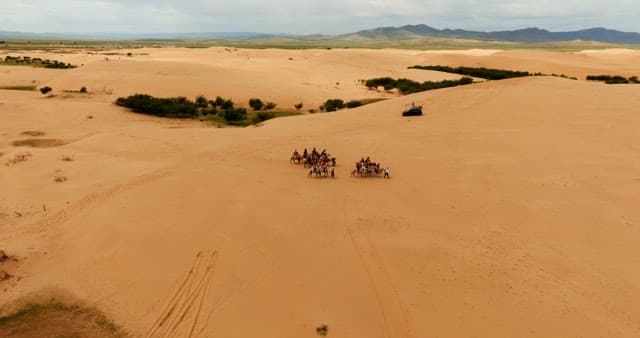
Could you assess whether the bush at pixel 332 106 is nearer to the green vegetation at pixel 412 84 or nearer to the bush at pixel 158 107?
the bush at pixel 158 107

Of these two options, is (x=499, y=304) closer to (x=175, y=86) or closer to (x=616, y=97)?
(x=616, y=97)

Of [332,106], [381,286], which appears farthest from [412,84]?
[381,286]

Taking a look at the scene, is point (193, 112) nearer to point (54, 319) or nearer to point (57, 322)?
point (54, 319)

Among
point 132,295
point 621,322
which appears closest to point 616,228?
point 621,322

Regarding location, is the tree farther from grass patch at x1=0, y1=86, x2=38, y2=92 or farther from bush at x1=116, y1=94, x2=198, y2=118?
grass patch at x1=0, y1=86, x2=38, y2=92

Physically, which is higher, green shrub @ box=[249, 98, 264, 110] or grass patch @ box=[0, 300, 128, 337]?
green shrub @ box=[249, 98, 264, 110]

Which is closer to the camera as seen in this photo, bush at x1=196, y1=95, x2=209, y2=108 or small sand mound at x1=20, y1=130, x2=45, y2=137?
small sand mound at x1=20, y1=130, x2=45, y2=137

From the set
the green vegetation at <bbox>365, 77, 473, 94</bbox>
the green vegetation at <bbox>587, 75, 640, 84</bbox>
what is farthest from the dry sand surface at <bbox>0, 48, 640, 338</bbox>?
the green vegetation at <bbox>587, 75, 640, 84</bbox>
